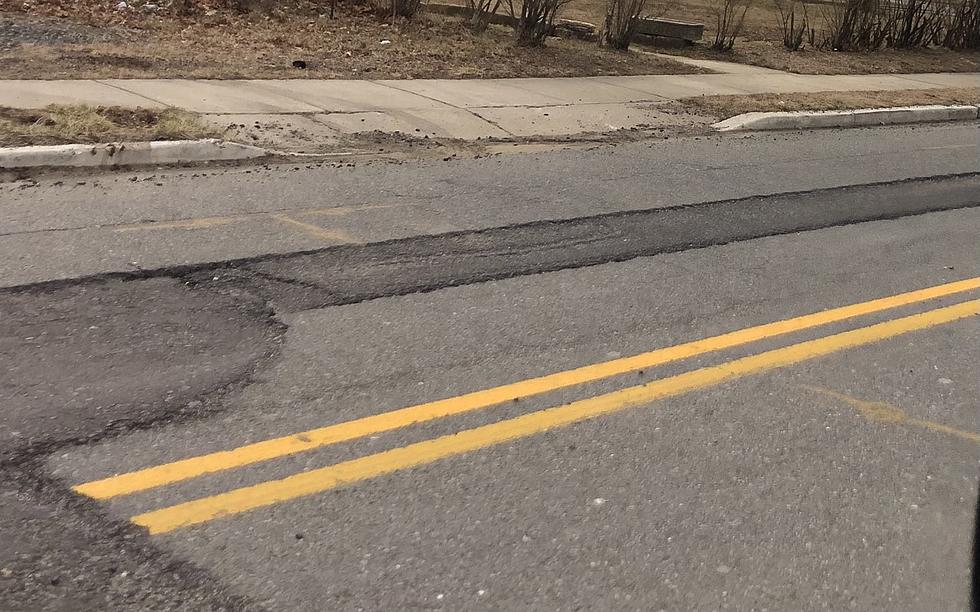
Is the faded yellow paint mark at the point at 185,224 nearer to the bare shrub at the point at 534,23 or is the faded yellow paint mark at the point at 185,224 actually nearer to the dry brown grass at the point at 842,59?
the bare shrub at the point at 534,23

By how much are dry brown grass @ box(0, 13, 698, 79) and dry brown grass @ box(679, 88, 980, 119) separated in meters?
2.01

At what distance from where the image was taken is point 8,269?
208 inches

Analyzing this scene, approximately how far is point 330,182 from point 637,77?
813 centimetres

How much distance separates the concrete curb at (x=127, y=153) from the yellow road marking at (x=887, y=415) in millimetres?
5356

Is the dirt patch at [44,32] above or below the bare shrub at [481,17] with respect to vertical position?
below

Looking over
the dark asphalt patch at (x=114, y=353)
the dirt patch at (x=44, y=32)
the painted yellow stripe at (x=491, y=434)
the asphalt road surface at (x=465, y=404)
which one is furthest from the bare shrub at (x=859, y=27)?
the dark asphalt patch at (x=114, y=353)

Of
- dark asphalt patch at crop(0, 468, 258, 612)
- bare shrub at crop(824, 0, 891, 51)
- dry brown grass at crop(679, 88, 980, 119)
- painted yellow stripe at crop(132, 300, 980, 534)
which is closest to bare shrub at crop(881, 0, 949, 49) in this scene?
bare shrub at crop(824, 0, 891, 51)

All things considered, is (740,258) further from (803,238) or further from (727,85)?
(727,85)

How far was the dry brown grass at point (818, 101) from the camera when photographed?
1289 centimetres

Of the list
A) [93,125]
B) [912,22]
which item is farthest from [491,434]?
[912,22]

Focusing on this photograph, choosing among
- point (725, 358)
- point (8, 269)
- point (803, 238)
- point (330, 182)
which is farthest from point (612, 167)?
point (8, 269)

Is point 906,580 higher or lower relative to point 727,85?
lower

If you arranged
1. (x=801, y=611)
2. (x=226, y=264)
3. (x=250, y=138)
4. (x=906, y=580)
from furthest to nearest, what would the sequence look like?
(x=250, y=138), (x=226, y=264), (x=906, y=580), (x=801, y=611)

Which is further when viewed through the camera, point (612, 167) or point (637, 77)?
point (637, 77)
